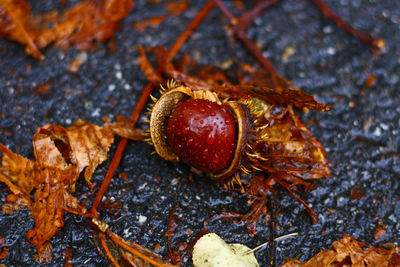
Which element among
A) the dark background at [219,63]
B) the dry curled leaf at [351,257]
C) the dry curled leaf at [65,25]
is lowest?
the dry curled leaf at [351,257]

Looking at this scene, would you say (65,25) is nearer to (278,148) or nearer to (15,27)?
(15,27)

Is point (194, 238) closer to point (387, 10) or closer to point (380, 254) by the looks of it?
point (380, 254)

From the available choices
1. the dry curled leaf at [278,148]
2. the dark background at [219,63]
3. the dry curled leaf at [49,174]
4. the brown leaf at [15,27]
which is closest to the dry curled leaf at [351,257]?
the dark background at [219,63]

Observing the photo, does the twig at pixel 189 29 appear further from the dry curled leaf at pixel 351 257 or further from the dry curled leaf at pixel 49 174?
the dry curled leaf at pixel 351 257

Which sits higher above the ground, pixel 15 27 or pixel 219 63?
→ pixel 15 27

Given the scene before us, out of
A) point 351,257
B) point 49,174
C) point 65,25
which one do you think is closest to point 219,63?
point 65,25

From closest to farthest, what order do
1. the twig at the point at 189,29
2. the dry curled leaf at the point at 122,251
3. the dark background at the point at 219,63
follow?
the dry curled leaf at the point at 122,251
the dark background at the point at 219,63
the twig at the point at 189,29
